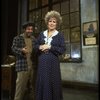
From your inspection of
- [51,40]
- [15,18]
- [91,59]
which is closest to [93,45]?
[91,59]

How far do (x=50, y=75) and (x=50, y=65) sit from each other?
0.39ft

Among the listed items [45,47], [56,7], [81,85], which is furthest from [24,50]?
[56,7]

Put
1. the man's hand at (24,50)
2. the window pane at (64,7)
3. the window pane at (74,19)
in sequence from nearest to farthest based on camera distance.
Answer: the man's hand at (24,50) < the window pane at (74,19) < the window pane at (64,7)

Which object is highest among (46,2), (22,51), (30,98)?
(46,2)

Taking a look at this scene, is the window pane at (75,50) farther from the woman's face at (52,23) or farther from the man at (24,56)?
the woman's face at (52,23)

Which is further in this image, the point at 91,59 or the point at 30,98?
the point at 91,59

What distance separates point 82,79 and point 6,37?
2909 millimetres

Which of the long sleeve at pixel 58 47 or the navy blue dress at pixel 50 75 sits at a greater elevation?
the long sleeve at pixel 58 47

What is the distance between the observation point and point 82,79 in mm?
7895

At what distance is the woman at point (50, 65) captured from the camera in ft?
11.3

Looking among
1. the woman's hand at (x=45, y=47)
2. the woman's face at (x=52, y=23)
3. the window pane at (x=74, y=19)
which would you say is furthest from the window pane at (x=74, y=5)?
the woman's hand at (x=45, y=47)

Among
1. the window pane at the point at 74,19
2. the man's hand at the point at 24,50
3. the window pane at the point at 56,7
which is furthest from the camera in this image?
the window pane at the point at 56,7

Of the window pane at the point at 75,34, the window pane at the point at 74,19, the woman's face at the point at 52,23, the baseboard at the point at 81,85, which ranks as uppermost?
the window pane at the point at 74,19

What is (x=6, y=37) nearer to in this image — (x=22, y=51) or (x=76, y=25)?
(x=76, y=25)
